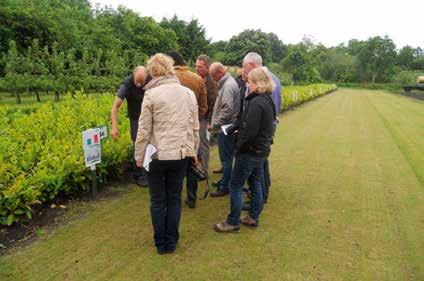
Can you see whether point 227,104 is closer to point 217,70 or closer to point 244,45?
point 217,70

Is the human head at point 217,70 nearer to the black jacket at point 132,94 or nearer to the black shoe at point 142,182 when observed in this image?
the black jacket at point 132,94

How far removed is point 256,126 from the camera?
12.4 ft

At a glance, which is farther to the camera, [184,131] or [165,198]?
[165,198]

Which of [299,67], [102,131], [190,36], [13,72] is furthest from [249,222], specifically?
[299,67]

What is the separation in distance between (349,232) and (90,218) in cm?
325

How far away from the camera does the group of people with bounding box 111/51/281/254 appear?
11.0ft

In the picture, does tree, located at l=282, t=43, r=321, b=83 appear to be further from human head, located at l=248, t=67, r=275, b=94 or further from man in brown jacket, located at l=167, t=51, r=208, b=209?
human head, located at l=248, t=67, r=275, b=94

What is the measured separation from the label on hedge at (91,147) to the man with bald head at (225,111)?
1.64 meters

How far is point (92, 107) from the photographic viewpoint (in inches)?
264

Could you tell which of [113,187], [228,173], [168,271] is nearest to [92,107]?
[113,187]

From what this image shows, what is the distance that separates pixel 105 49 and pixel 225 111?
30.2 metres

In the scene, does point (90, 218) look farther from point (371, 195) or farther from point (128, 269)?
point (371, 195)

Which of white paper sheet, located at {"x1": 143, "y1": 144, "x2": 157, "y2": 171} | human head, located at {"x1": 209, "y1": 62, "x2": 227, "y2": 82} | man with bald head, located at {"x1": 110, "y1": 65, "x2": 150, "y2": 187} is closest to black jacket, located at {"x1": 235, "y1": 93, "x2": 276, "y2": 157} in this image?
white paper sheet, located at {"x1": 143, "y1": 144, "x2": 157, "y2": 171}

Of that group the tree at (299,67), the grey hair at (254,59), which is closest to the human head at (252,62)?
the grey hair at (254,59)
